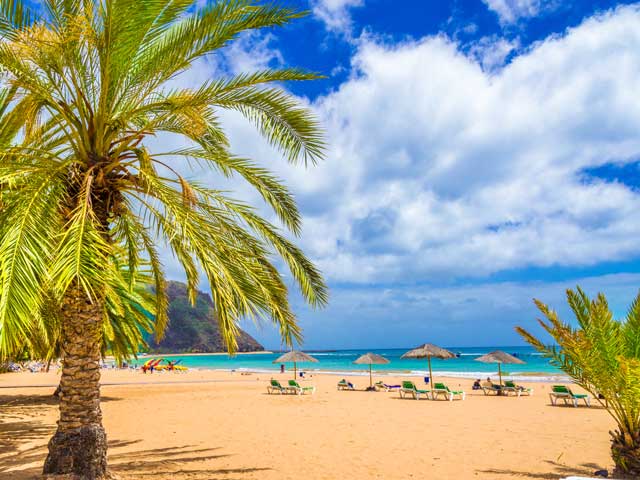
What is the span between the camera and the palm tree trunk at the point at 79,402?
5754 millimetres

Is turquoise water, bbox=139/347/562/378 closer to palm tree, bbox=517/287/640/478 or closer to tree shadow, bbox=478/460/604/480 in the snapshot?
tree shadow, bbox=478/460/604/480

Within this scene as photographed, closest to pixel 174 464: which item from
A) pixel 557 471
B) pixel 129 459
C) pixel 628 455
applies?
pixel 129 459

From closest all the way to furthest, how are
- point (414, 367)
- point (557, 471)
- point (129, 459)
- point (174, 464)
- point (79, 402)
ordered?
point (79, 402) < point (557, 471) < point (174, 464) < point (129, 459) < point (414, 367)

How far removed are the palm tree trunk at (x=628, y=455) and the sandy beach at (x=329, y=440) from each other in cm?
96

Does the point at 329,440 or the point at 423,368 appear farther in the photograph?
the point at 423,368

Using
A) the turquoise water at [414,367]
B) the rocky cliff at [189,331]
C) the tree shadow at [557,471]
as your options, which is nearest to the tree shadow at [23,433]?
the tree shadow at [557,471]

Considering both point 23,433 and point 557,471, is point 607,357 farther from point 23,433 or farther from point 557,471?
point 23,433

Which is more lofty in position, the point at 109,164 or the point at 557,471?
the point at 109,164

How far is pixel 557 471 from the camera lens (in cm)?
735

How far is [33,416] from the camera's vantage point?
44.6 feet

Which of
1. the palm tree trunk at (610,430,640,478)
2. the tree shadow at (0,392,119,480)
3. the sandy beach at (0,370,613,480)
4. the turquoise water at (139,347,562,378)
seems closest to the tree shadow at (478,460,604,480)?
the sandy beach at (0,370,613,480)

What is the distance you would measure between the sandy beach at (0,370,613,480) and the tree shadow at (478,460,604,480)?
2 centimetres

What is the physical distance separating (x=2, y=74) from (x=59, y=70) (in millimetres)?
749

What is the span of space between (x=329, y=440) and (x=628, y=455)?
5536 millimetres
